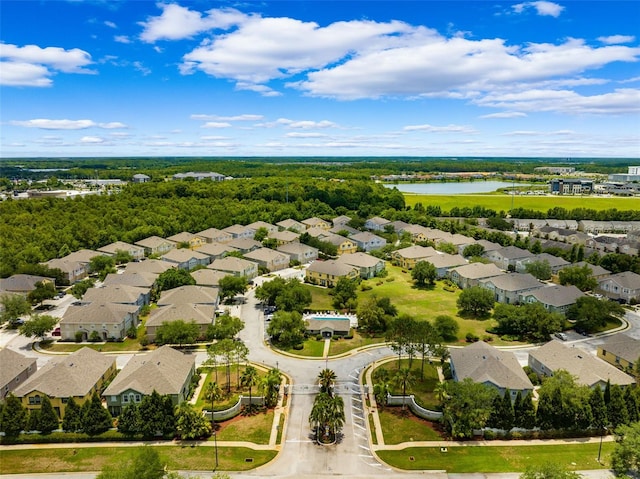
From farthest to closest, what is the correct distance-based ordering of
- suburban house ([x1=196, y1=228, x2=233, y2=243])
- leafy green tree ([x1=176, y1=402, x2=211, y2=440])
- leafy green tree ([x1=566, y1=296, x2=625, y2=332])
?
suburban house ([x1=196, y1=228, x2=233, y2=243]) → leafy green tree ([x1=566, y1=296, x2=625, y2=332]) → leafy green tree ([x1=176, y1=402, x2=211, y2=440])

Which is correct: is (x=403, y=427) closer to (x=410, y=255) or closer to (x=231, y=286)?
(x=231, y=286)

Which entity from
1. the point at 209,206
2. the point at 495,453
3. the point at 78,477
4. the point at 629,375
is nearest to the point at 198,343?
the point at 78,477

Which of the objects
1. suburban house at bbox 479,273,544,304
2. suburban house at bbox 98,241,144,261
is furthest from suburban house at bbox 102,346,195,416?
suburban house at bbox 98,241,144,261

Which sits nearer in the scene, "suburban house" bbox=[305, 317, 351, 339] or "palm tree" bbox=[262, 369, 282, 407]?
"palm tree" bbox=[262, 369, 282, 407]

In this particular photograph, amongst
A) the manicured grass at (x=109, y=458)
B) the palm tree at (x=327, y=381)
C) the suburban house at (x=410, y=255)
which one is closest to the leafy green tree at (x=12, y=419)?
the manicured grass at (x=109, y=458)

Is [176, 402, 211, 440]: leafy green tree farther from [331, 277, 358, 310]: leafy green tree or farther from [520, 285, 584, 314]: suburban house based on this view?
[520, 285, 584, 314]: suburban house

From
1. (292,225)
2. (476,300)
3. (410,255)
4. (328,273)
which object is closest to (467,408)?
(476,300)
